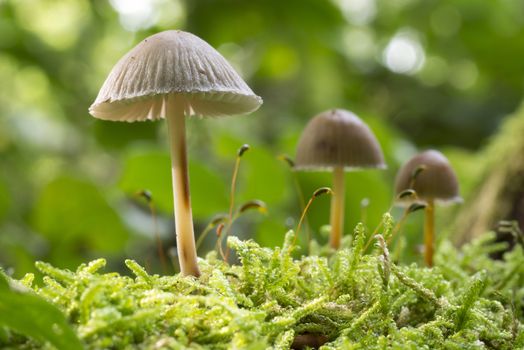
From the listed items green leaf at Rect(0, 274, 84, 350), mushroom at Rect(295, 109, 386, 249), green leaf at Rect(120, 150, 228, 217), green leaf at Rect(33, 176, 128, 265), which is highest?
mushroom at Rect(295, 109, 386, 249)

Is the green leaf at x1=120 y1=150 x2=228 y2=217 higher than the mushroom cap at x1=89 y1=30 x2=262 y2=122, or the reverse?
the mushroom cap at x1=89 y1=30 x2=262 y2=122

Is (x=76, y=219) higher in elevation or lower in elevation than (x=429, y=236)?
lower

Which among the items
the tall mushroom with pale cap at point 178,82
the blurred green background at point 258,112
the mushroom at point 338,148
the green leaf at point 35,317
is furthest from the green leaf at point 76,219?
the green leaf at point 35,317

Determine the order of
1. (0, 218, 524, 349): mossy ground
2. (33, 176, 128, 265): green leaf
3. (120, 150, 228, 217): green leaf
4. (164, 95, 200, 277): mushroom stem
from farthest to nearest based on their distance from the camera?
(33, 176, 128, 265): green leaf < (120, 150, 228, 217): green leaf < (164, 95, 200, 277): mushroom stem < (0, 218, 524, 349): mossy ground

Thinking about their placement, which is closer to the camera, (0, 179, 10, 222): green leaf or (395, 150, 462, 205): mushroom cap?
(395, 150, 462, 205): mushroom cap

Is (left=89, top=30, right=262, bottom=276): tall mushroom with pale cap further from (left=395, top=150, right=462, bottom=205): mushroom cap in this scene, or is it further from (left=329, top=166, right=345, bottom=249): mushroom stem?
(left=395, top=150, right=462, bottom=205): mushroom cap

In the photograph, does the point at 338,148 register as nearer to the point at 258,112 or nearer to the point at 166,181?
the point at 166,181

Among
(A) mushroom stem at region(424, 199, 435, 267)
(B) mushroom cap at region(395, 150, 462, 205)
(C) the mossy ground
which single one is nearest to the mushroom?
(B) mushroom cap at region(395, 150, 462, 205)

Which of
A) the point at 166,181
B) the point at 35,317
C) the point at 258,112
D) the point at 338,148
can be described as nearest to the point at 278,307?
the point at 35,317
